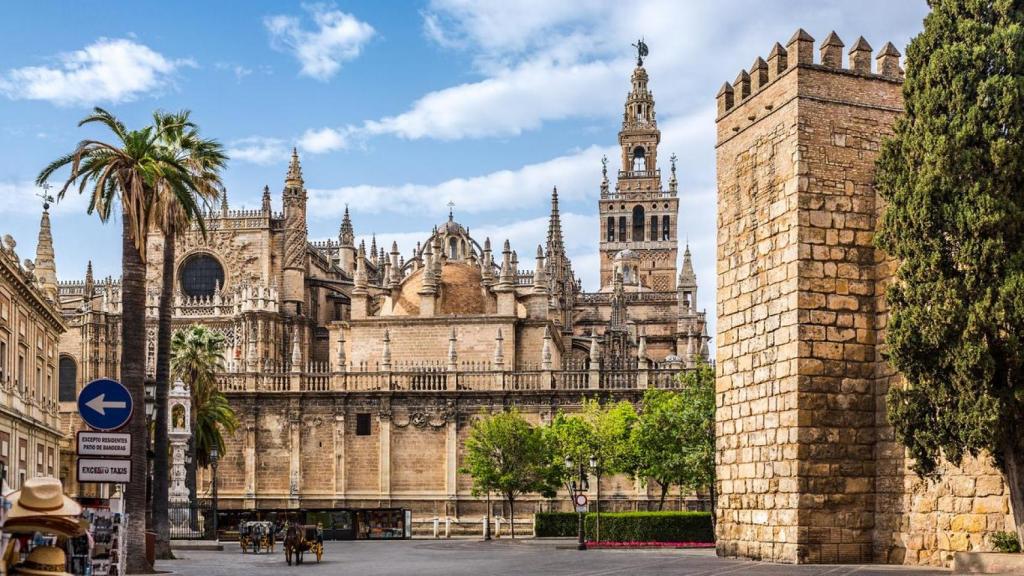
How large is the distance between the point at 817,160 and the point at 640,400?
34349 mm

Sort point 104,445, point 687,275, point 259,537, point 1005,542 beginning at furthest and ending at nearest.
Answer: point 687,275, point 259,537, point 1005,542, point 104,445

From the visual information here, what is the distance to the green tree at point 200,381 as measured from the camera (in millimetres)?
42781

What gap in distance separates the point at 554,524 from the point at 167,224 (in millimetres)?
22550

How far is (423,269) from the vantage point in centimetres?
6253

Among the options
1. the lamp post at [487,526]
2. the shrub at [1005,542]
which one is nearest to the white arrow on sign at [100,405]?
the shrub at [1005,542]

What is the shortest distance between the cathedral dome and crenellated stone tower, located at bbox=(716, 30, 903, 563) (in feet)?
136

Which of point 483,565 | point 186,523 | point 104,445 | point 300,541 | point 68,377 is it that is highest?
point 68,377

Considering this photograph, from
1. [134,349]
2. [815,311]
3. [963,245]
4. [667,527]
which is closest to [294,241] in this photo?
[667,527]

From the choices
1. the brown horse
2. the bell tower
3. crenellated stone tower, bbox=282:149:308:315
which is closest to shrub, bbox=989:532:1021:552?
the brown horse

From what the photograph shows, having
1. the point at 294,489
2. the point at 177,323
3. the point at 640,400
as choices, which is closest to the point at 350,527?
the point at 294,489

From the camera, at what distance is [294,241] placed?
70.0m

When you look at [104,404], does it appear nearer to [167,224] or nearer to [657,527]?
[167,224]

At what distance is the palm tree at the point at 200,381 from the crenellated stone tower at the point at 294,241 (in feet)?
74.8

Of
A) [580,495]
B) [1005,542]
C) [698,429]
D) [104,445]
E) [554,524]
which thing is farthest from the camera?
[554,524]
